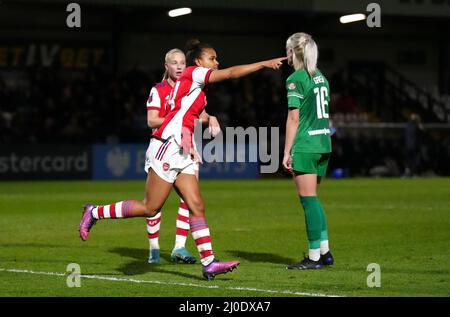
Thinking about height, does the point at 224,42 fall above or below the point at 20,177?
above

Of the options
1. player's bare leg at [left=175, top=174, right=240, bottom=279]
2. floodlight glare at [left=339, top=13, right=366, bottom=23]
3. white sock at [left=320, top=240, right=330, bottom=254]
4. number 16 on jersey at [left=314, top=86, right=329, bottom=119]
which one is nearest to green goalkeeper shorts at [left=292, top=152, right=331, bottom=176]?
number 16 on jersey at [left=314, top=86, right=329, bottom=119]

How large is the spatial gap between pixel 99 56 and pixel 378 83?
1202cm

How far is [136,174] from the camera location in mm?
33094

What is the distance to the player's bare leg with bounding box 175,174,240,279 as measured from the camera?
10125 millimetres

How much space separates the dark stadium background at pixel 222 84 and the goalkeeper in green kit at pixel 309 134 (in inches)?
838

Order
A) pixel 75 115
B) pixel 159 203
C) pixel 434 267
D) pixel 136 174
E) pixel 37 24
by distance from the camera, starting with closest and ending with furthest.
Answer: pixel 159 203, pixel 434 267, pixel 136 174, pixel 75 115, pixel 37 24

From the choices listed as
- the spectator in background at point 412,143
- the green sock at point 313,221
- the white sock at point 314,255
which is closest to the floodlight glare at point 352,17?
the spectator in background at point 412,143

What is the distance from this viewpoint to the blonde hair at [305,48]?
11164 millimetres

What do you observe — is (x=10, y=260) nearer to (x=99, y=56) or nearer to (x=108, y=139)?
(x=108, y=139)

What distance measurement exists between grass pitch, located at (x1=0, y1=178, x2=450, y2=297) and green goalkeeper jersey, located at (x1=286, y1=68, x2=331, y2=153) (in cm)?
129

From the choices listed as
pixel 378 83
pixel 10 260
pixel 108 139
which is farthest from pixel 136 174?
pixel 10 260

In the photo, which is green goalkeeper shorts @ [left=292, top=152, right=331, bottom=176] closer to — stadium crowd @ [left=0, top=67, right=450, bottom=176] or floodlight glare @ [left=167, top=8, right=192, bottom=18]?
stadium crowd @ [left=0, top=67, right=450, bottom=176]

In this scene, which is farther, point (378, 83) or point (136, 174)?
point (378, 83)

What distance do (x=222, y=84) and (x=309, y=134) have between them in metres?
29.2
